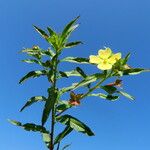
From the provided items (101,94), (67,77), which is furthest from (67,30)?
(101,94)

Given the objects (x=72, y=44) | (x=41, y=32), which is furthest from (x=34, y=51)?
(x=72, y=44)

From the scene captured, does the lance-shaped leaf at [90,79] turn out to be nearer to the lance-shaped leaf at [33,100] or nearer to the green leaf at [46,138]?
the lance-shaped leaf at [33,100]

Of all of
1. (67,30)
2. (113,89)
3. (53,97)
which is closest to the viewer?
(53,97)

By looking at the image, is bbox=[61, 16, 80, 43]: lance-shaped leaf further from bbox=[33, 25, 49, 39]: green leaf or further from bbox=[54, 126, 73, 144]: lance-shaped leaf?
bbox=[54, 126, 73, 144]: lance-shaped leaf

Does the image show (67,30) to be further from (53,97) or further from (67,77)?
(53,97)

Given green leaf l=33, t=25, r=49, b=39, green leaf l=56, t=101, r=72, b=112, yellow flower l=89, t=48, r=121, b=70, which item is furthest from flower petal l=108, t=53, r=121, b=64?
green leaf l=33, t=25, r=49, b=39
